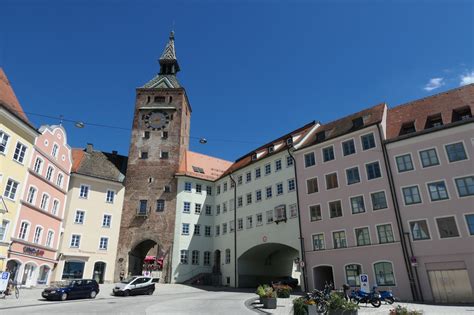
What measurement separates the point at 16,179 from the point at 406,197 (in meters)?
34.6

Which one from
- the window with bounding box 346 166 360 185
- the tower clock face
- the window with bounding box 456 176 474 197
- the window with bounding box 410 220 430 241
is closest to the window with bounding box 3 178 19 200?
the tower clock face

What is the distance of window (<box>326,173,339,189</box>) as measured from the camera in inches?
1340

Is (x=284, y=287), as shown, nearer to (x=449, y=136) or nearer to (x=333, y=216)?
(x=333, y=216)

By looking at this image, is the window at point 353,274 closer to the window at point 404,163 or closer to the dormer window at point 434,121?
the window at point 404,163

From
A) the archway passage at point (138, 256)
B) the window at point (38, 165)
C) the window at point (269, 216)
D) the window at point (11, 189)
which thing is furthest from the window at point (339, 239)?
the window at point (38, 165)

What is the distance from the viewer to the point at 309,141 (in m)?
38.8

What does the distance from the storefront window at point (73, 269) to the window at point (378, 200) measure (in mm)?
33083

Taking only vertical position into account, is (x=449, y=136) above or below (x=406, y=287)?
above

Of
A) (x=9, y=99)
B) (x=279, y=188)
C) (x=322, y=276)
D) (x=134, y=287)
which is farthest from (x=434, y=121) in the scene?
(x=9, y=99)

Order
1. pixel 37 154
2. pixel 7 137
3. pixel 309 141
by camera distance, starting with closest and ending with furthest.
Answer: pixel 7 137 < pixel 37 154 < pixel 309 141

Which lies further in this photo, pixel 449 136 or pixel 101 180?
pixel 101 180

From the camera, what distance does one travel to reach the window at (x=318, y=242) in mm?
33406

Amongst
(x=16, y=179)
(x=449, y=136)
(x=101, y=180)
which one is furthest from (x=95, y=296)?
(x=449, y=136)

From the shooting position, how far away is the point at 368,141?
108 feet
